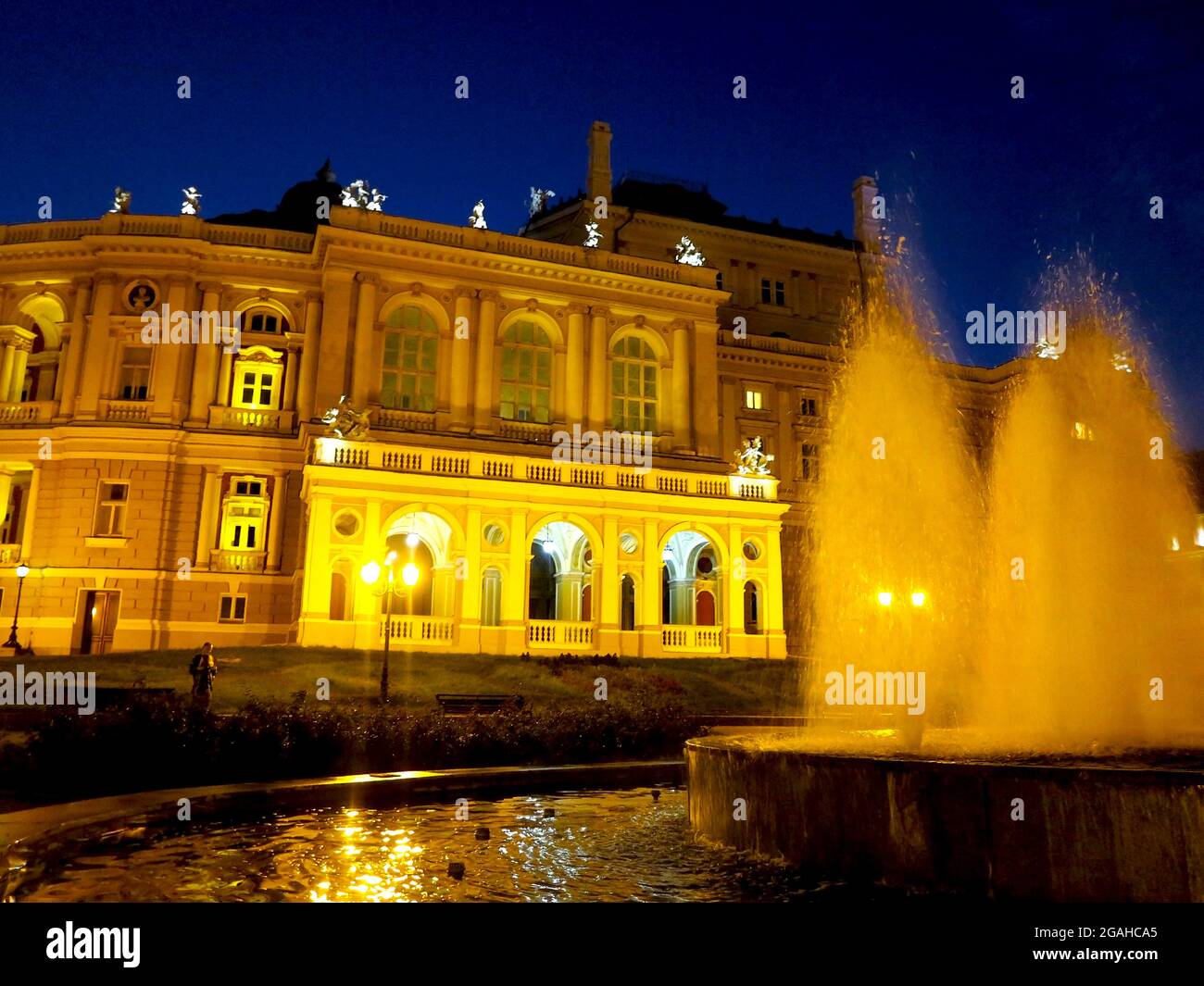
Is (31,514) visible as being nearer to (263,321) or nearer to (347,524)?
(263,321)

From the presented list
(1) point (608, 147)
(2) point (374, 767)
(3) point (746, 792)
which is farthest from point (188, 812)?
(1) point (608, 147)

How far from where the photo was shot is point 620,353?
3950cm

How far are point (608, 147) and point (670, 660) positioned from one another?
1101 inches

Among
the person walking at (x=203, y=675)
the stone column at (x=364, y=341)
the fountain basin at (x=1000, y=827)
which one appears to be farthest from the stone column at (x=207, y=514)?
the fountain basin at (x=1000, y=827)

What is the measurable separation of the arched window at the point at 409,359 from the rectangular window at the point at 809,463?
19.6 m

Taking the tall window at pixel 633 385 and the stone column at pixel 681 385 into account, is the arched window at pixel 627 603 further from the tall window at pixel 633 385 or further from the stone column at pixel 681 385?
the tall window at pixel 633 385

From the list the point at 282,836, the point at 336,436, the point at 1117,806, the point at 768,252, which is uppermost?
the point at 768,252

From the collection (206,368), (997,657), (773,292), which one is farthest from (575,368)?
(997,657)

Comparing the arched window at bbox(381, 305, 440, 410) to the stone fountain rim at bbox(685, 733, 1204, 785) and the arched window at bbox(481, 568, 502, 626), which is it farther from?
the stone fountain rim at bbox(685, 733, 1204, 785)

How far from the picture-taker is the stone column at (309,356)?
36.6 meters

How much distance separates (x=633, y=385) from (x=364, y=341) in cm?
1148

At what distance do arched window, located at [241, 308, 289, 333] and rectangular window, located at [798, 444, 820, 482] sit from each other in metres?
25.3
